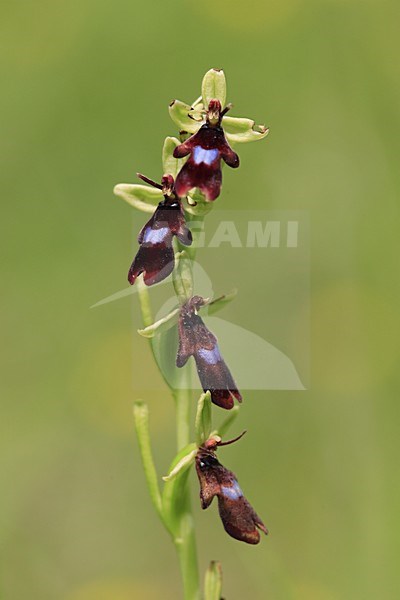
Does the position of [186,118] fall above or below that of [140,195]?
above

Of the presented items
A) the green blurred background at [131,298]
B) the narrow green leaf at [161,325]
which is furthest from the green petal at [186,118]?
the green blurred background at [131,298]

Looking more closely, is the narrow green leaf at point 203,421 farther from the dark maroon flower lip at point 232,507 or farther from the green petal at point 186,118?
the green petal at point 186,118

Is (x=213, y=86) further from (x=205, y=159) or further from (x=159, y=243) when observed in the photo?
(x=159, y=243)

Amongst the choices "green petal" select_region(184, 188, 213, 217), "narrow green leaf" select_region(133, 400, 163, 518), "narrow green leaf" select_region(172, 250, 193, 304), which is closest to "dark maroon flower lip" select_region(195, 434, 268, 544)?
"narrow green leaf" select_region(133, 400, 163, 518)

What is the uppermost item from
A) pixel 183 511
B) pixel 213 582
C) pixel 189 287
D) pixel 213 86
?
pixel 213 86

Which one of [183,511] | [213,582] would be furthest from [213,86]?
[213,582]

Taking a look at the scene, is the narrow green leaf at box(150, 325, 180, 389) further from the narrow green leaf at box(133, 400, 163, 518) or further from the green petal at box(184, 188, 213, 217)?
the green petal at box(184, 188, 213, 217)
